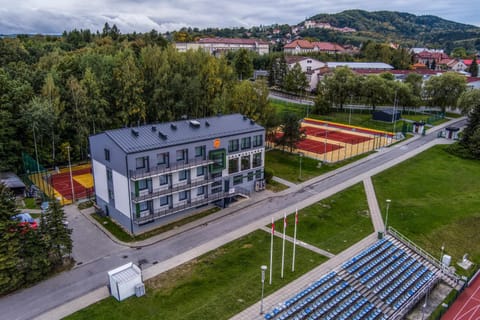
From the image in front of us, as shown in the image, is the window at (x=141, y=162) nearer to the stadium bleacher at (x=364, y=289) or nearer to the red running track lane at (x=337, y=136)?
the stadium bleacher at (x=364, y=289)

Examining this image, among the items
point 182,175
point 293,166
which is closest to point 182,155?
point 182,175

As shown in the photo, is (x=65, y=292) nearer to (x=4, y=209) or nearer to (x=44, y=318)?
(x=44, y=318)

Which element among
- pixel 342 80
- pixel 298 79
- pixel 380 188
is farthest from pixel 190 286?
pixel 298 79

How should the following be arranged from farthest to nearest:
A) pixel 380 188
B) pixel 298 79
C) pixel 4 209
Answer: pixel 298 79 < pixel 380 188 < pixel 4 209

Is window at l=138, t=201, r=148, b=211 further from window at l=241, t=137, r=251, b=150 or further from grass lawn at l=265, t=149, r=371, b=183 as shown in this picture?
grass lawn at l=265, t=149, r=371, b=183

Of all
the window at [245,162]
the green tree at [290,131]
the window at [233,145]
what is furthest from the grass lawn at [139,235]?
the green tree at [290,131]

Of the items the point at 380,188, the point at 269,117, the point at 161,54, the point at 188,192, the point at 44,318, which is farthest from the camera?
the point at 161,54

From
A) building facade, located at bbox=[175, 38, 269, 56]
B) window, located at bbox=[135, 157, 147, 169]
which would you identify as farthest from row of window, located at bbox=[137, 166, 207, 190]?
building facade, located at bbox=[175, 38, 269, 56]
